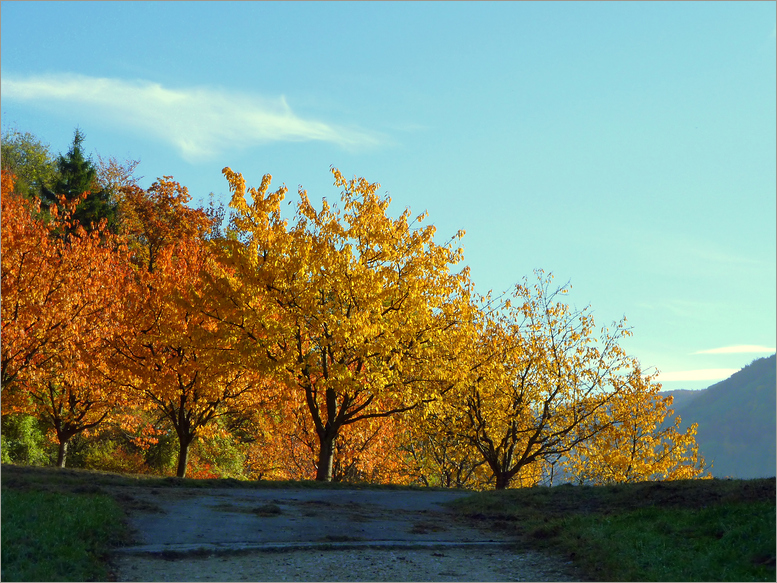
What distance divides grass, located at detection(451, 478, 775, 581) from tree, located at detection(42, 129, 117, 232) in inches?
1710

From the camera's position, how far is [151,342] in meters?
25.4

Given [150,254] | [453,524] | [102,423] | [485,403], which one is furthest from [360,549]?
[150,254]

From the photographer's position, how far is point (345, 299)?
21.8 m

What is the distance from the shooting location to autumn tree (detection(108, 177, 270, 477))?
73.8 feet

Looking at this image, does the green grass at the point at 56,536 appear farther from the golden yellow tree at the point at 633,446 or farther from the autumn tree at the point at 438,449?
the golden yellow tree at the point at 633,446

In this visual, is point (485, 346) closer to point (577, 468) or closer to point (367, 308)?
point (367, 308)

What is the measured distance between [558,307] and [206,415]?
14.6 metres

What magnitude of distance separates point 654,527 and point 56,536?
28.7ft

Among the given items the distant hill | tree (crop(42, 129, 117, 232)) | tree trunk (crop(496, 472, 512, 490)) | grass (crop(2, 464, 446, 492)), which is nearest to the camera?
grass (crop(2, 464, 446, 492))

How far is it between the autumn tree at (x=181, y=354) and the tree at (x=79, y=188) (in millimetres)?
25939

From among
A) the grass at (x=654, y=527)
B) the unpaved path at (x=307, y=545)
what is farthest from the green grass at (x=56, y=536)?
the grass at (x=654, y=527)

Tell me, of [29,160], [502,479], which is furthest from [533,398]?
[29,160]

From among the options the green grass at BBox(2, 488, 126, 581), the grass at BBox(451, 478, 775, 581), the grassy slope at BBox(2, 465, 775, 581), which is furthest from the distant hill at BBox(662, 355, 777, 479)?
the green grass at BBox(2, 488, 126, 581)

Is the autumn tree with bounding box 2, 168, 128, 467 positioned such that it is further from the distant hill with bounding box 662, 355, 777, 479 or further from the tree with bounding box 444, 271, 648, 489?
the distant hill with bounding box 662, 355, 777, 479
